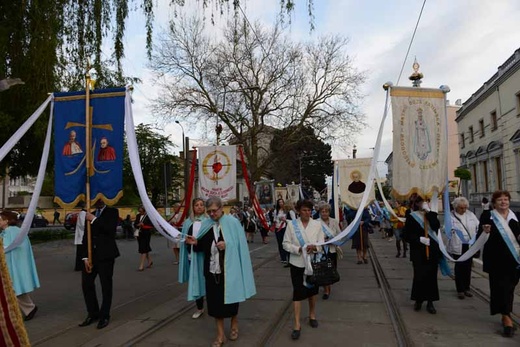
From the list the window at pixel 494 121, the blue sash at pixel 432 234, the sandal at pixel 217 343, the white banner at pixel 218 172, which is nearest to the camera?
the sandal at pixel 217 343

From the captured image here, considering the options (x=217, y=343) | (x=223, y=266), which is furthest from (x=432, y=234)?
(x=217, y=343)

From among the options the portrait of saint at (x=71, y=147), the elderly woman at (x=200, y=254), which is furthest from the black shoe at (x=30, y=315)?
the portrait of saint at (x=71, y=147)

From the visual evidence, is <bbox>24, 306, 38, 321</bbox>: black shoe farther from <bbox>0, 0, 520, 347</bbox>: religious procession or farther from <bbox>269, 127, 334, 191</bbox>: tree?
<bbox>269, 127, 334, 191</bbox>: tree

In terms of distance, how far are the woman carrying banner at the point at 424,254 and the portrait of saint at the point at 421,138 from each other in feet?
2.94

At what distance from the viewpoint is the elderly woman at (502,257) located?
17.4 ft

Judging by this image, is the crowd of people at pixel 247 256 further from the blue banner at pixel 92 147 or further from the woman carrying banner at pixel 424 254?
the blue banner at pixel 92 147

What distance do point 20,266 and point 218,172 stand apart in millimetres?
6273

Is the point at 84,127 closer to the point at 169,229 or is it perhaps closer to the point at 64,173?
the point at 64,173

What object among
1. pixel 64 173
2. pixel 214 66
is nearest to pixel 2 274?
pixel 64 173

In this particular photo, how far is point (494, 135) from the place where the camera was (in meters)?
33.1

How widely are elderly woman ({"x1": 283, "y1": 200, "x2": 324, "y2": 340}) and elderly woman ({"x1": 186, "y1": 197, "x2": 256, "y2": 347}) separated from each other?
2.07 ft

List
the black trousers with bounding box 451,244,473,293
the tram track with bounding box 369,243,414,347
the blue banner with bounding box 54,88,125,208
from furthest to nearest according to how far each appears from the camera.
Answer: the black trousers with bounding box 451,244,473,293, the blue banner with bounding box 54,88,125,208, the tram track with bounding box 369,243,414,347

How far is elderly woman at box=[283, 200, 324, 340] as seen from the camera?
18.1 feet

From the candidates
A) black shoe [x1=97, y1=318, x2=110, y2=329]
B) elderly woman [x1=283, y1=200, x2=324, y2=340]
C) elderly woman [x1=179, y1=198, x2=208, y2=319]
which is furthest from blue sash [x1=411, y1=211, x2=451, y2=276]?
black shoe [x1=97, y1=318, x2=110, y2=329]
